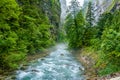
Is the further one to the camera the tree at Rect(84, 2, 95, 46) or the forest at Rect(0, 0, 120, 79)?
the tree at Rect(84, 2, 95, 46)

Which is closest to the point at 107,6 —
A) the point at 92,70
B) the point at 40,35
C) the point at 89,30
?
the point at 89,30

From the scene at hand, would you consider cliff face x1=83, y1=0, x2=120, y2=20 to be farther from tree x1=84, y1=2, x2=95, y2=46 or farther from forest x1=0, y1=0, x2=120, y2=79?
forest x1=0, y1=0, x2=120, y2=79

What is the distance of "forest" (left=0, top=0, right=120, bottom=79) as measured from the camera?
2290 centimetres

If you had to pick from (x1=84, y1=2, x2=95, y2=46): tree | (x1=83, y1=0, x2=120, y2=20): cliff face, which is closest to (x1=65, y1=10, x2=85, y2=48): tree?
(x1=84, y1=2, x2=95, y2=46): tree

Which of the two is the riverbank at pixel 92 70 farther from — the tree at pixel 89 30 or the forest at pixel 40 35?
the tree at pixel 89 30

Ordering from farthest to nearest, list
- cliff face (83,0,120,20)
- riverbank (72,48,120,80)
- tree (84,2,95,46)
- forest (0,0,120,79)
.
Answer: cliff face (83,0,120,20)
tree (84,2,95,46)
forest (0,0,120,79)
riverbank (72,48,120,80)

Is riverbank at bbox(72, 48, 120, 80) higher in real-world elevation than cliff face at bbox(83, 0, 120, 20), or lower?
lower

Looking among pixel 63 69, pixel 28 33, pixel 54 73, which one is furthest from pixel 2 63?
pixel 28 33

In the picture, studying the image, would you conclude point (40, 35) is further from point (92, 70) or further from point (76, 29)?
point (92, 70)

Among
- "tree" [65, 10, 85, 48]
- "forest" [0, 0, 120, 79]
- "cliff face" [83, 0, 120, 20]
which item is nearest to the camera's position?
"forest" [0, 0, 120, 79]

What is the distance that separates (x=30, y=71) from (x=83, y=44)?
27.6m

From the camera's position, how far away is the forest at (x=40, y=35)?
22.9 m

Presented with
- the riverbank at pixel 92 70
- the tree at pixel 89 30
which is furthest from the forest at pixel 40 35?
the riverbank at pixel 92 70

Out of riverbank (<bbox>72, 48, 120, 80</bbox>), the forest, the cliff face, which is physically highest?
the cliff face
